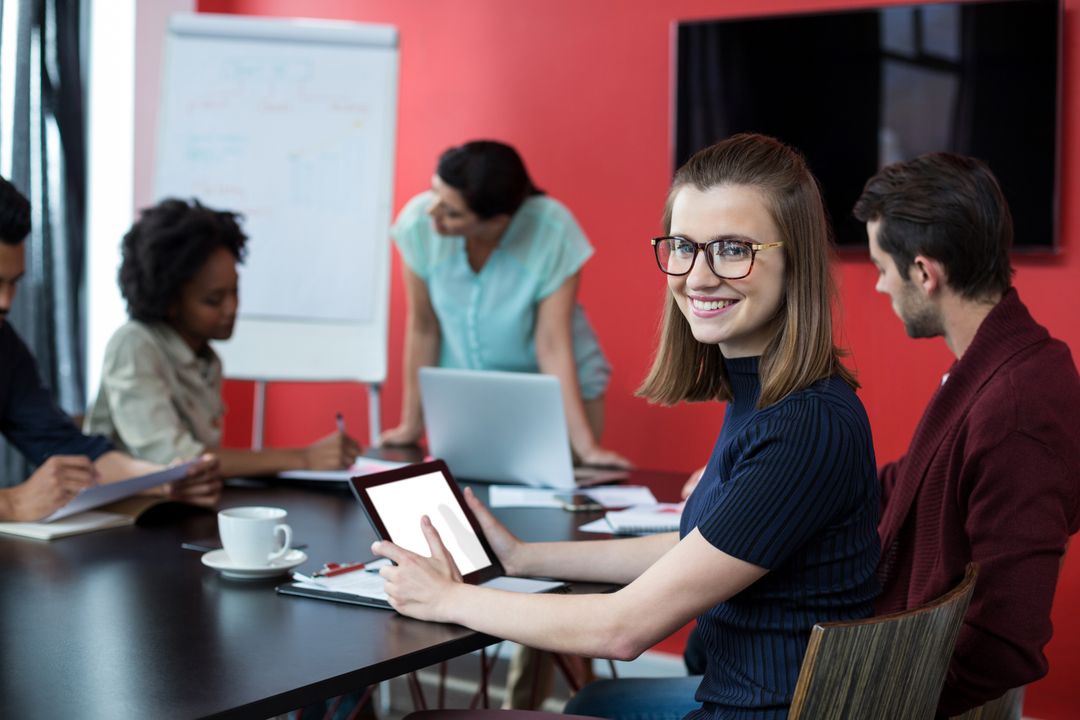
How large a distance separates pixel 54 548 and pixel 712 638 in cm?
97

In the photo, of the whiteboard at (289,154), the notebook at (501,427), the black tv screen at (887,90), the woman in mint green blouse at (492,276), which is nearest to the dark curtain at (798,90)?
the black tv screen at (887,90)

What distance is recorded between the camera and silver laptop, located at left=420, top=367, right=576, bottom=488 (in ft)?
7.43

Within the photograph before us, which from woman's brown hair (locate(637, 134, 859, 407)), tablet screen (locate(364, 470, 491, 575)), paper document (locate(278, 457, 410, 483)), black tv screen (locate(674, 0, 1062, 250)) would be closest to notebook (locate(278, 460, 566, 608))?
tablet screen (locate(364, 470, 491, 575))

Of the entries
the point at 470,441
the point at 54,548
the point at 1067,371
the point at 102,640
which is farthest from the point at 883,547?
the point at 54,548

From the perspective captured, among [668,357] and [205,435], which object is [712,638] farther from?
[205,435]

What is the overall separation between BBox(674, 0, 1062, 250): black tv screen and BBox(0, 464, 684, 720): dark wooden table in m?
1.82

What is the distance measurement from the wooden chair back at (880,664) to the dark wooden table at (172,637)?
416mm

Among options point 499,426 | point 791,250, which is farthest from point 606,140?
point 791,250

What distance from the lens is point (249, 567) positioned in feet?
5.18

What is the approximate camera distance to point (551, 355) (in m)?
2.96

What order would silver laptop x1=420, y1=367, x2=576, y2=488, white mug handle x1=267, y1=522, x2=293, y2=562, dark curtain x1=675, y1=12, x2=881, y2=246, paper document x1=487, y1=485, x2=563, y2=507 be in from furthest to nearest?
1. dark curtain x1=675, y1=12, x2=881, y2=246
2. silver laptop x1=420, y1=367, x2=576, y2=488
3. paper document x1=487, y1=485, x2=563, y2=507
4. white mug handle x1=267, y1=522, x2=293, y2=562

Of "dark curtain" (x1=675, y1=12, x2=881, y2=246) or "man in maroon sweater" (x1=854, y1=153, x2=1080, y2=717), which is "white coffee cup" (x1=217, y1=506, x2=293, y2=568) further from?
"dark curtain" (x1=675, y1=12, x2=881, y2=246)

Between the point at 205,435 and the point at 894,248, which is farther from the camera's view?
the point at 205,435

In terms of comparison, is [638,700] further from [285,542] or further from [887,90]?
[887,90]
